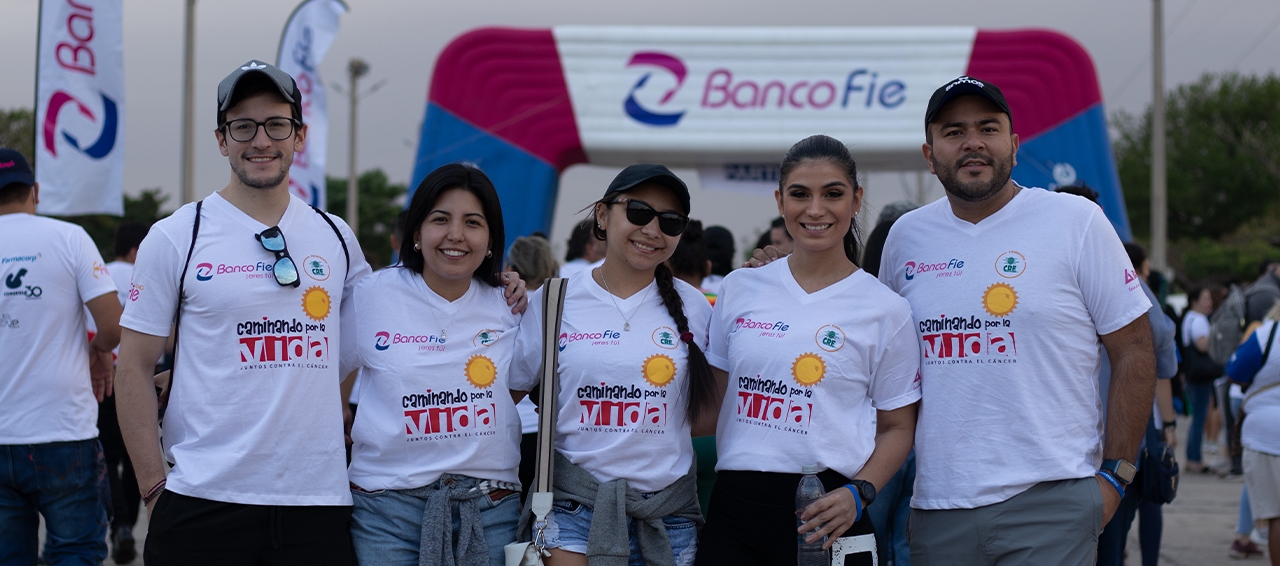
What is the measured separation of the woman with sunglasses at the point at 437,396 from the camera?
115 inches

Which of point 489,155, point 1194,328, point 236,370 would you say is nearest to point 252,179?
point 236,370

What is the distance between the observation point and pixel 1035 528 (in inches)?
112

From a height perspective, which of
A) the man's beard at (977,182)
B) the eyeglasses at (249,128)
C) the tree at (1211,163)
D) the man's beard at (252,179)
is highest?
the tree at (1211,163)

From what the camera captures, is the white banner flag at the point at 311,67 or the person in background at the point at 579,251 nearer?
the person in background at the point at 579,251

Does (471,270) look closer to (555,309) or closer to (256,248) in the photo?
(555,309)

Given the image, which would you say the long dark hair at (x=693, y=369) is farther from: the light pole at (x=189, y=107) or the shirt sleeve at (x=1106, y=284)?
the light pole at (x=189, y=107)

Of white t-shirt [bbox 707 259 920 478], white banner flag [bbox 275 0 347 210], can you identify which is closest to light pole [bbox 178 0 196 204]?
white banner flag [bbox 275 0 347 210]

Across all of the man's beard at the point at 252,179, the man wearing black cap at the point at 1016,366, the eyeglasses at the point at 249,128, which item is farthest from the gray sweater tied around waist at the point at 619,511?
the eyeglasses at the point at 249,128

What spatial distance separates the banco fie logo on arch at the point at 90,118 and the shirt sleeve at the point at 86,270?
2731 mm

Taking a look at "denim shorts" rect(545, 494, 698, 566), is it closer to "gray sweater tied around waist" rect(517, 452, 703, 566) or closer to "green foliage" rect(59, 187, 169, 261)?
"gray sweater tied around waist" rect(517, 452, 703, 566)

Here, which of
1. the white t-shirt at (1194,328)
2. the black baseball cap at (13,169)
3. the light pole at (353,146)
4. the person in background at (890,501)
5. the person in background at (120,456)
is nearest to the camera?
the person in background at (890,501)

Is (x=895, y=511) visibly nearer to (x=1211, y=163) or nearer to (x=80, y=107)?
(x=80, y=107)

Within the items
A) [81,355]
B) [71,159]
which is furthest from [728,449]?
[71,159]

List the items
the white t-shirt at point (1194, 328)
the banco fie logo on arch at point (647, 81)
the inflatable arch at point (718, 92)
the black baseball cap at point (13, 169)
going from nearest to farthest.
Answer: the black baseball cap at point (13, 169) < the white t-shirt at point (1194, 328) < the inflatable arch at point (718, 92) < the banco fie logo on arch at point (647, 81)
